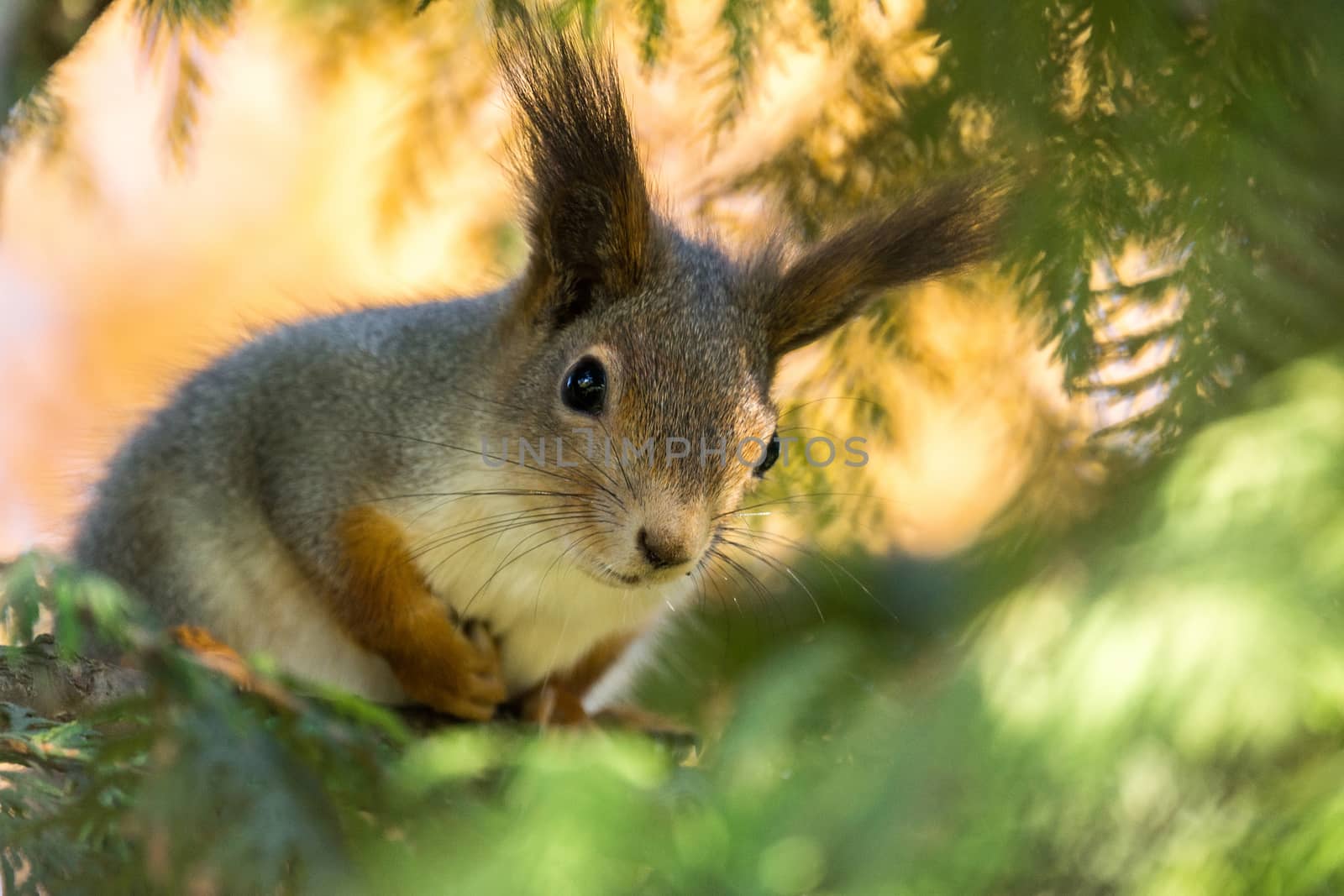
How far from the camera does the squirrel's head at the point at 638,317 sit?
118cm

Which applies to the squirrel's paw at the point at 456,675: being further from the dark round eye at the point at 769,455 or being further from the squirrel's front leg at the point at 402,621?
the dark round eye at the point at 769,455

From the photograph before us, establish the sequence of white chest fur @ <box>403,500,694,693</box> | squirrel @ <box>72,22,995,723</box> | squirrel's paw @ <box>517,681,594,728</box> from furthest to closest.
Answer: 1. squirrel's paw @ <box>517,681,594,728</box>
2. white chest fur @ <box>403,500,694,693</box>
3. squirrel @ <box>72,22,995,723</box>

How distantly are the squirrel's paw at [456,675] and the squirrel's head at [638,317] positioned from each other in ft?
0.69

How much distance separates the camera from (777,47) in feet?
4.40

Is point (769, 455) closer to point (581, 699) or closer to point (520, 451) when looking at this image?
point (520, 451)

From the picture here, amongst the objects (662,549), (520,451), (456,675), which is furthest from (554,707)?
(662,549)

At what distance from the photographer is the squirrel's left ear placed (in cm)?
119

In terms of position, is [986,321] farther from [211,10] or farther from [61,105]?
[61,105]

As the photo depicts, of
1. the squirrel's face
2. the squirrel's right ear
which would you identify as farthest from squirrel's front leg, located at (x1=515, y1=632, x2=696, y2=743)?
the squirrel's right ear

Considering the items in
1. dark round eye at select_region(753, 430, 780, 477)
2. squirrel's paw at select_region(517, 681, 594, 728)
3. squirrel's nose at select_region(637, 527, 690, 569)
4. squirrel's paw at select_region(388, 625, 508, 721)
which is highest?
dark round eye at select_region(753, 430, 780, 477)

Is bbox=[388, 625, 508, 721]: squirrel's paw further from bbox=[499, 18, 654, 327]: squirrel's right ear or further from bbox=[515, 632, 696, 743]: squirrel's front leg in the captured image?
bbox=[499, 18, 654, 327]: squirrel's right ear

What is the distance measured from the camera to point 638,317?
134 cm

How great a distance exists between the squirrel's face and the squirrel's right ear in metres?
0.03

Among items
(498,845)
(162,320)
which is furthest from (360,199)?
(498,845)
